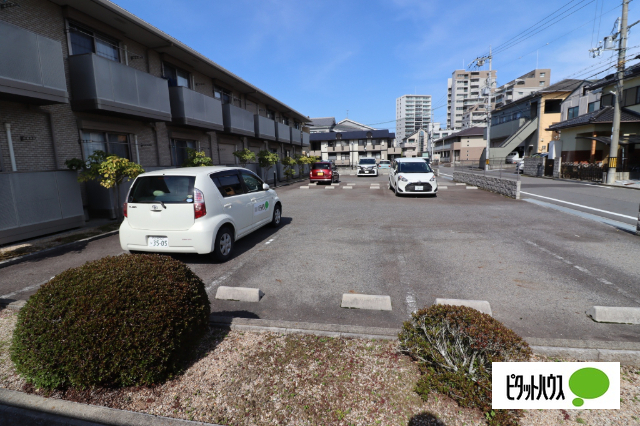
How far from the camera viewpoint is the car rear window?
5531 mm

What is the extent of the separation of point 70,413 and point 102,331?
62 cm

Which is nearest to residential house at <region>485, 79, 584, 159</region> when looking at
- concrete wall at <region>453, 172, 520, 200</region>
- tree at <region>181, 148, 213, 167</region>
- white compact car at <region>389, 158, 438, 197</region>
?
concrete wall at <region>453, 172, 520, 200</region>

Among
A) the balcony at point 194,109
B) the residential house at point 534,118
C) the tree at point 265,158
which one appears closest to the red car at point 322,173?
the tree at point 265,158

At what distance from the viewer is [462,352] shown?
257 cm

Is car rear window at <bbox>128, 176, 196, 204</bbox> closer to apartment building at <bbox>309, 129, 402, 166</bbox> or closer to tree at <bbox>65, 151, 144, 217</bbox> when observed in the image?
tree at <bbox>65, 151, 144, 217</bbox>

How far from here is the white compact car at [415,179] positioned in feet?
50.2

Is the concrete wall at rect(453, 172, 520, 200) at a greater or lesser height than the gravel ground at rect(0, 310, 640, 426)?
greater

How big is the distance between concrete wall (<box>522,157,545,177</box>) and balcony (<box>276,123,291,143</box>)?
23.3 m

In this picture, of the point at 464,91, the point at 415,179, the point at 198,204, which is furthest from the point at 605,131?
the point at 464,91

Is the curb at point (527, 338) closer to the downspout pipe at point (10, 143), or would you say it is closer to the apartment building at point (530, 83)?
the downspout pipe at point (10, 143)

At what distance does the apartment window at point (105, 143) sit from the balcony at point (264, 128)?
11098mm

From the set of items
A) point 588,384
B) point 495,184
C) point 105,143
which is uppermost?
point 105,143

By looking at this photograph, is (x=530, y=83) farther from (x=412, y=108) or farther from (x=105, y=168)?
(x=105, y=168)

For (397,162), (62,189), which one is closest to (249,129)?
(397,162)
